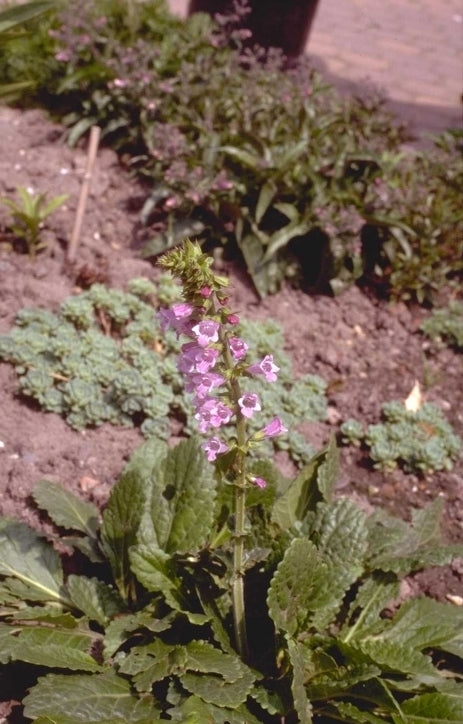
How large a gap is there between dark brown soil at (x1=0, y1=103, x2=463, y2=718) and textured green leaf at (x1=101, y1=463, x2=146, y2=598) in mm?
459

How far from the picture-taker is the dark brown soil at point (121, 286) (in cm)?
328

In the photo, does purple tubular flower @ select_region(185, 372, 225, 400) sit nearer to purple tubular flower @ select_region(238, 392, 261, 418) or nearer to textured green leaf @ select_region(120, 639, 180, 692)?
purple tubular flower @ select_region(238, 392, 261, 418)

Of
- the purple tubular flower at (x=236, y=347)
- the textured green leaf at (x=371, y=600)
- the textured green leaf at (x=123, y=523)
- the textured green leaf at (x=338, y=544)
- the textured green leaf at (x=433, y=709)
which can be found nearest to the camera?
the purple tubular flower at (x=236, y=347)

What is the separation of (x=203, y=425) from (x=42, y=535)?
99cm

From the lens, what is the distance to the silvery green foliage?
2.31m

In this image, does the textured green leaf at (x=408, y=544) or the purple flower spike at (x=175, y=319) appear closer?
the purple flower spike at (x=175, y=319)

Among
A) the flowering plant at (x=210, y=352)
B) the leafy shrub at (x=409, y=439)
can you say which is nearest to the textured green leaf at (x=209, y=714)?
the flowering plant at (x=210, y=352)

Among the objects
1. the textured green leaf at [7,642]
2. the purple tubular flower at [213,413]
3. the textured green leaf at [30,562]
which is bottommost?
the textured green leaf at [30,562]

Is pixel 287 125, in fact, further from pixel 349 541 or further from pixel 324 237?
pixel 349 541

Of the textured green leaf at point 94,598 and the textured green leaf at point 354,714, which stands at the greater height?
the textured green leaf at point 354,714

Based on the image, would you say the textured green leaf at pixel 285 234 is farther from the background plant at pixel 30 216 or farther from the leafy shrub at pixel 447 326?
the background plant at pixel 30 216

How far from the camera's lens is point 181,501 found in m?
2.62

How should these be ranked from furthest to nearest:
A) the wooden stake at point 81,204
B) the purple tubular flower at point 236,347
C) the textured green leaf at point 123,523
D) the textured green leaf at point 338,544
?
the wooden stake at point 81,204, the textured green leaf at point 123,523, the textured green leaf at point 338,544, the purple tubular flower at point 236,347

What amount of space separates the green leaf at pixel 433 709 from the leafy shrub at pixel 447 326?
88.3 inches
